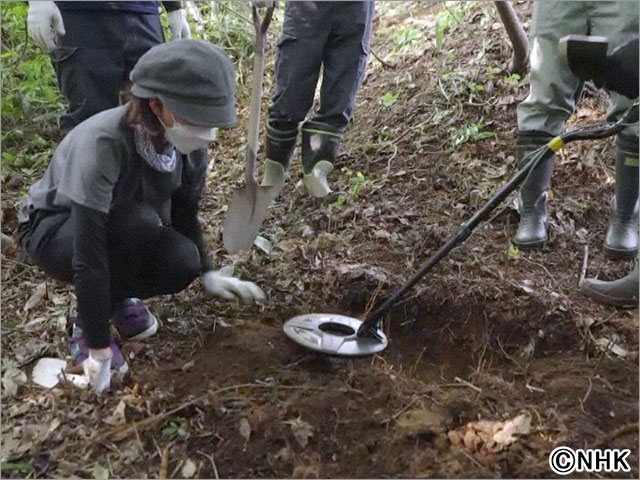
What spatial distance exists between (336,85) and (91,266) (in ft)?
5.40

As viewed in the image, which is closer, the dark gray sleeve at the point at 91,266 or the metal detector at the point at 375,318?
the dark gray sleeve at the point at 91,266

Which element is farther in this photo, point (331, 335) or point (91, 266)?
point (331, 335)

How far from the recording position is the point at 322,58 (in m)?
3.33

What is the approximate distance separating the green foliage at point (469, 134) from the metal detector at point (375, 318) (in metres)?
1.41

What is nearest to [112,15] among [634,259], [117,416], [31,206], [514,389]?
[31,206]

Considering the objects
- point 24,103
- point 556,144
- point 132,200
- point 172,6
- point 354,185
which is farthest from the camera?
point 24,103

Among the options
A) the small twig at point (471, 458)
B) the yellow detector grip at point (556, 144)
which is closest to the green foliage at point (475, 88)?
the yellow detector grip at point (556, 144)

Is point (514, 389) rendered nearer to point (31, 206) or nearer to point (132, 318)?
point (132, 318)

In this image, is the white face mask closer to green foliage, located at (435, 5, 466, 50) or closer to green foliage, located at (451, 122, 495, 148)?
green foliage, located at (451, 122, 495, 148)

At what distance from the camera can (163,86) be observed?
6.86 feet

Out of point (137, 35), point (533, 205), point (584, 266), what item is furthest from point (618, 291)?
point (137, 35)

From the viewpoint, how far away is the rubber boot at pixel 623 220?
2982 mm

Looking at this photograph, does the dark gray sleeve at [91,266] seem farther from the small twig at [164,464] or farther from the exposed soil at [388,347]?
the small twig at [164,464]

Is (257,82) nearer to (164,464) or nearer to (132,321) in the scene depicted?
(132,321)
